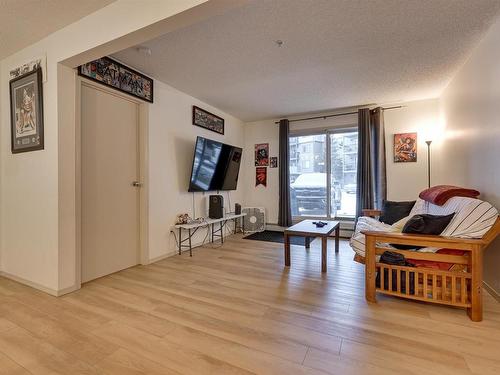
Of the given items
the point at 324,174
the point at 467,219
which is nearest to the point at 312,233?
the point at 467,219

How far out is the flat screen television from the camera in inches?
142

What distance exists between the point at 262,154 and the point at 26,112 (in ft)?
12.2

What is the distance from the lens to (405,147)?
4082mm

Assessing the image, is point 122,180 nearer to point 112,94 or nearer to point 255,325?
point 112,94

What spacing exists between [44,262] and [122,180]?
3.46 ft

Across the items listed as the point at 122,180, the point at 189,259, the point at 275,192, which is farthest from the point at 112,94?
the point at 275,192

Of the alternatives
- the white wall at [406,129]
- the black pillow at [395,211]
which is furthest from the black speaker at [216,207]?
the black pillow at [395,211]

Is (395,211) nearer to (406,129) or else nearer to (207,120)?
(406,129)

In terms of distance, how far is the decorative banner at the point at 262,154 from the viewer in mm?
5148

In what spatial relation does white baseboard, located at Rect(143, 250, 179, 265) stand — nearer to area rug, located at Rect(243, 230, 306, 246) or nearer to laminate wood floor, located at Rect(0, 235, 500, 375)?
laminate wood floor, located at Rect(0, 235, 500, 375)

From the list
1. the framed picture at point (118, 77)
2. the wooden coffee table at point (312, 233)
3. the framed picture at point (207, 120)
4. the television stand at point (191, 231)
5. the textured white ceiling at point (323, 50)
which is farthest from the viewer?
the framed picture at point (207, 120)

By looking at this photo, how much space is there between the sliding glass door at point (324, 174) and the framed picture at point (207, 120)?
1.51 m

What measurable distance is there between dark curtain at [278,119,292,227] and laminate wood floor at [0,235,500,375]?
228 cm

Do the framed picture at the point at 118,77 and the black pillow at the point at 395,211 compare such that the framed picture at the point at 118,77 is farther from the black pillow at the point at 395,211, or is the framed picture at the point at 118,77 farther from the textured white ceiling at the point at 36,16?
the black pillow at the point at 395,211
